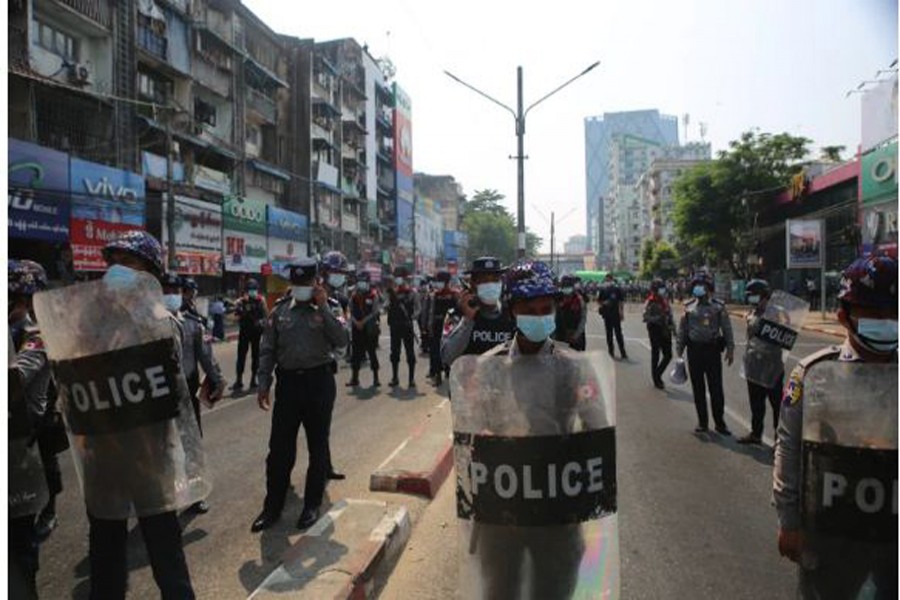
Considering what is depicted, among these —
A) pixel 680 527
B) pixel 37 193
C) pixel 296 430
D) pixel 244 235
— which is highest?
pixel 37 193

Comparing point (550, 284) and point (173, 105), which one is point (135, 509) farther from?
point (173, 105)

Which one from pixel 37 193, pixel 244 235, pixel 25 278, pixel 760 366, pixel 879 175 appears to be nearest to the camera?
pixel 25 278

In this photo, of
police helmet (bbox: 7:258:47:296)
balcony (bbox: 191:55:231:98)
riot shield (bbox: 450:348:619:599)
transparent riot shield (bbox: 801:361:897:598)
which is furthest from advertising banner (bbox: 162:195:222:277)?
transparent riot shield (bbox: 801:361:897:598)

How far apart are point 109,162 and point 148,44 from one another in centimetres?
518

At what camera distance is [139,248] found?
10.3ft

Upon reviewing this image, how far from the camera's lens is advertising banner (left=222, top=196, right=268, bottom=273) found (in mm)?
30188

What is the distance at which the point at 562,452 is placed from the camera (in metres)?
2.28

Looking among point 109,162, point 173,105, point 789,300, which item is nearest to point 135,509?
point 789,300

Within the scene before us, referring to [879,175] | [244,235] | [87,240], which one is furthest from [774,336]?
[244,235]

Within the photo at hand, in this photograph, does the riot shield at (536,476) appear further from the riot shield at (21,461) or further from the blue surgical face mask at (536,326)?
the riot shield at (21,461)

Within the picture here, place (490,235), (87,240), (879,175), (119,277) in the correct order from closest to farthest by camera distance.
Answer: (119,277) → (87,240) → (879,175) → (490,235)

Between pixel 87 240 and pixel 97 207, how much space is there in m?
1.17

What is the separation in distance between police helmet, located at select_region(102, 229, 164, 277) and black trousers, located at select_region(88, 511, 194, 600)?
1.09 m

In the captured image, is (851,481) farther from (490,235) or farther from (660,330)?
(490,235)
